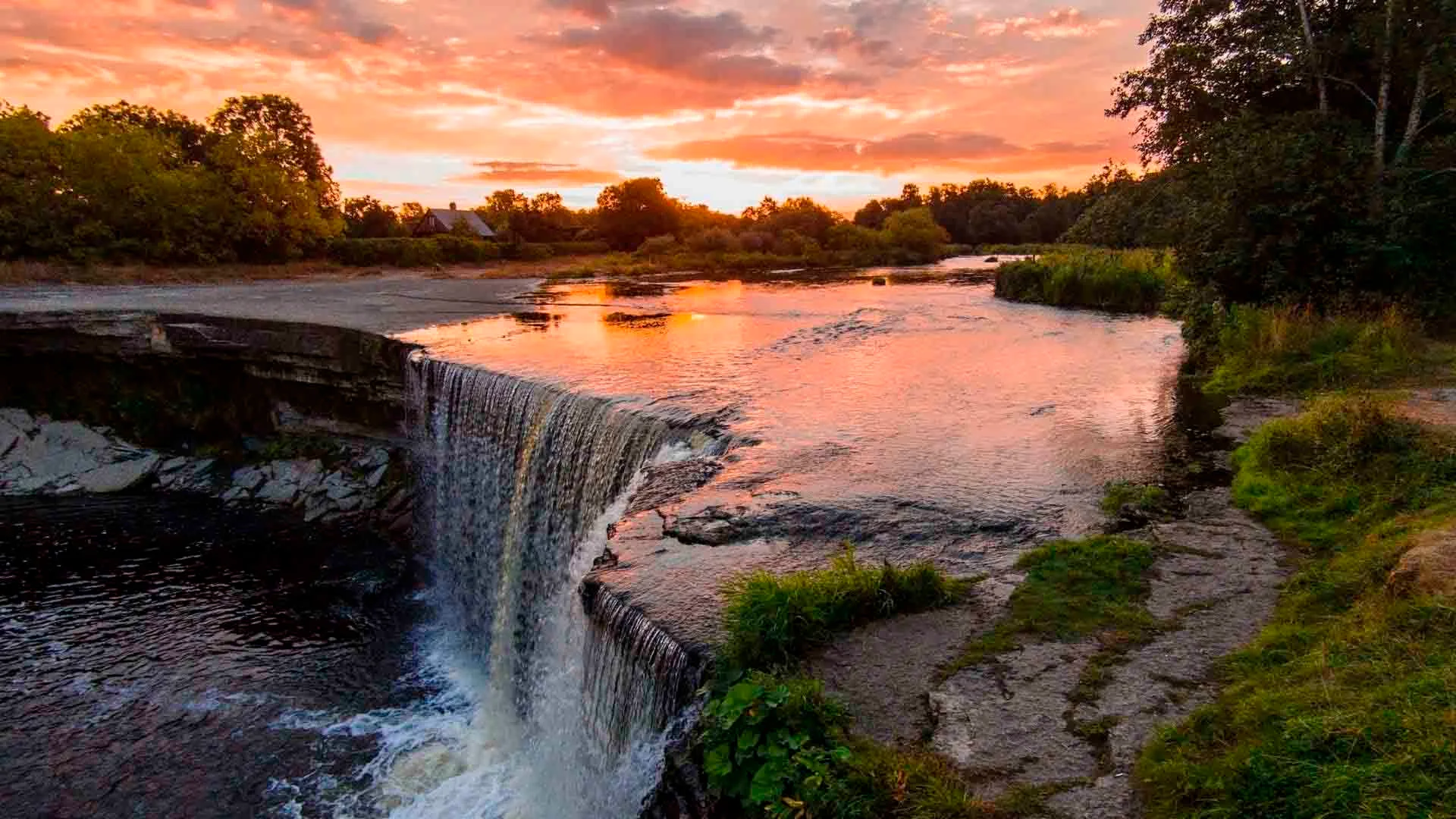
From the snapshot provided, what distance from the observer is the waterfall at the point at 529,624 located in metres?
6.18

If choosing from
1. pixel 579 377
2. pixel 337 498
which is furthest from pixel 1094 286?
pixel 337 498

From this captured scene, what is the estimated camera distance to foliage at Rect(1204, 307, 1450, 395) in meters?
11.8

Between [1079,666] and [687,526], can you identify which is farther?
[687,526]

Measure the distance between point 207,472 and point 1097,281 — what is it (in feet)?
85.3

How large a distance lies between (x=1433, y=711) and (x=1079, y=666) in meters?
1.75

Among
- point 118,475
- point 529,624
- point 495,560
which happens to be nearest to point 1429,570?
point 529,624

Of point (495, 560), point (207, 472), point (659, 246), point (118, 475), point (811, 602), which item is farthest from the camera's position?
point (659, 246)

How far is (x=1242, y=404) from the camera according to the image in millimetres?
11914

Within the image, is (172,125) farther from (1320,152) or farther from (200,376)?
(1320,152)

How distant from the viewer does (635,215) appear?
8219cm

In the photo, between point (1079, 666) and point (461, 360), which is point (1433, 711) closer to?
point (1079, 666)

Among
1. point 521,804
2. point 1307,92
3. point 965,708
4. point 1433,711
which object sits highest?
point 1307,92

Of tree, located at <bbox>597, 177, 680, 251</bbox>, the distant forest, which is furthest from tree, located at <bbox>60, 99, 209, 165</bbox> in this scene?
tree, located at <bbox>597, 177, 680, 251</bbox>

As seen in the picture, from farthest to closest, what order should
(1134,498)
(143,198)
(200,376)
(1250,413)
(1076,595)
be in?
(143,198)
(200,376)
(1250,413)
(1134,498)
(1076,595)
